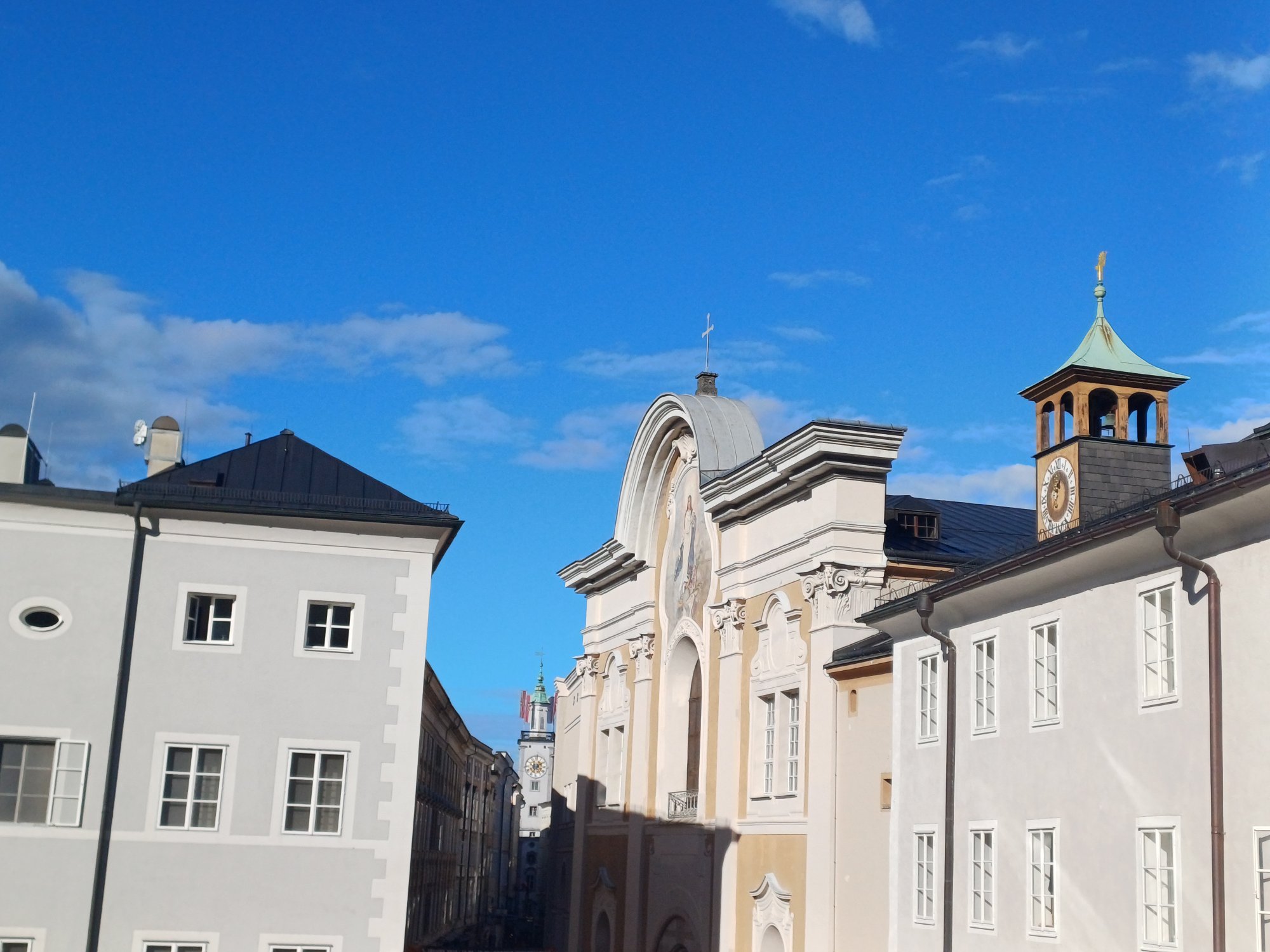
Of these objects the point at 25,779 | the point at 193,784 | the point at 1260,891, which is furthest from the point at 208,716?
the point at 1260,891

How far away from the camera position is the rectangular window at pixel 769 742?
1415 inches

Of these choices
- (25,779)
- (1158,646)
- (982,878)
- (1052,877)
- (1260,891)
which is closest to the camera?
(1260,891)

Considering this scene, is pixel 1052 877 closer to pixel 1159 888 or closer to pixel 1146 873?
pixel 1146 873

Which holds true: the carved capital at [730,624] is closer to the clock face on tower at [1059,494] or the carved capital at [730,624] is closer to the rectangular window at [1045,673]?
the clock face on tower at [1059,494]

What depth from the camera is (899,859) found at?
A: 2545 cm

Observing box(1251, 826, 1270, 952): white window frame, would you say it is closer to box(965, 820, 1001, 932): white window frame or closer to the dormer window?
box(965, 820, 1001, 932): white window frame

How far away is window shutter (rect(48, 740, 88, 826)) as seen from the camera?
74.6 feet

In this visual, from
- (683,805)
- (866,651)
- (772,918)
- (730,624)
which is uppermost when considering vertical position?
(730,624)

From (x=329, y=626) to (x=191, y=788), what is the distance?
3266 millimetres

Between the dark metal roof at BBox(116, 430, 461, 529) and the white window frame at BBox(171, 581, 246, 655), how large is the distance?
127 centimetres

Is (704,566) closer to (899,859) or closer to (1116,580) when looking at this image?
(899,859)

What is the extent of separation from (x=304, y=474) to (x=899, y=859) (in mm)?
12286

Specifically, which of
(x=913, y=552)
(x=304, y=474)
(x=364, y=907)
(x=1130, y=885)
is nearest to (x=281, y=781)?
(x=364, y=907)

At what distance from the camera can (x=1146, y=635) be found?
18.4 m
